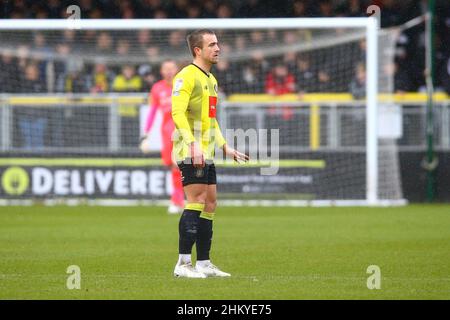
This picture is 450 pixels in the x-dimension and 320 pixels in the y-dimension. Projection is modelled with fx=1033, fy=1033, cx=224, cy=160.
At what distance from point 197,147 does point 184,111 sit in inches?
13.2

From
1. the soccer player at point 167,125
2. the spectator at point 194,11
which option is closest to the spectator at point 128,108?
the soccer player at point 167,125

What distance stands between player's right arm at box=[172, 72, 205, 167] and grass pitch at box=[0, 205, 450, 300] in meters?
1.05

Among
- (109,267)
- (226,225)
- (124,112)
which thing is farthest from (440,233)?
(124,112)

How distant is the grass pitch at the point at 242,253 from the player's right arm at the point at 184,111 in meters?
1.05

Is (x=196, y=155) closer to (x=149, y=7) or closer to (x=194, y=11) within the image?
(x=194, y=11)

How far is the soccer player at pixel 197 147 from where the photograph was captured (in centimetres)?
868

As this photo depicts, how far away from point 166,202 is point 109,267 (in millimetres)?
9612

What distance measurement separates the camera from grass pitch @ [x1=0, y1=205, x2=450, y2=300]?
787 cm

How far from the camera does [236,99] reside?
64.6ft

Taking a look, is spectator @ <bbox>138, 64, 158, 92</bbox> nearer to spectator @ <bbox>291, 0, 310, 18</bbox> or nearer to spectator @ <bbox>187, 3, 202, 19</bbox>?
spectator @ <bbox>187, 3, 202, 19</bbox>

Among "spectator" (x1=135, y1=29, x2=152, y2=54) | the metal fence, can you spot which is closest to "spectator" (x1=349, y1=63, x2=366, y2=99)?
the metal fence

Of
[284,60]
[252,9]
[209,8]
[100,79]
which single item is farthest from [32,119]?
[252,9]

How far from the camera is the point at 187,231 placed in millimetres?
8734

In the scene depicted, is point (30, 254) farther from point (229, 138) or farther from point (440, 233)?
point (229, 138)
